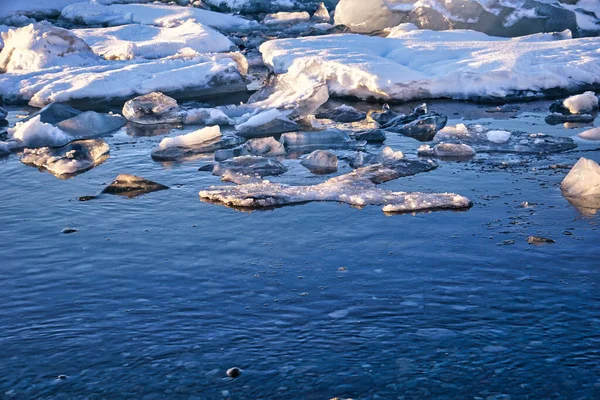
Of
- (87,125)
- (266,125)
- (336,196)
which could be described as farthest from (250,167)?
(87,125)

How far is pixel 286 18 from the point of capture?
1909cm

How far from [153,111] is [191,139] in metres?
1.66

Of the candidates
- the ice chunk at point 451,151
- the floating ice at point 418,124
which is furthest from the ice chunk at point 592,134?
the floating ice at point 418,124

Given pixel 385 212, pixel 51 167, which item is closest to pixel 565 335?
pixel 385 212

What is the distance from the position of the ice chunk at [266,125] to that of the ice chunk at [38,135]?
1.77 m

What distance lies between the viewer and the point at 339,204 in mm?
5289

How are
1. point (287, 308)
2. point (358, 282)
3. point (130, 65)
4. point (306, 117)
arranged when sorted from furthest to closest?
point (130, 65) < point (306, 117) < point (358, 282) < point (287, 308)

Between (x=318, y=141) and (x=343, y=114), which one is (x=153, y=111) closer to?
(x=343, y=114)

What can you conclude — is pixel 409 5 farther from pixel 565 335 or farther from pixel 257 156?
pixel 565 335

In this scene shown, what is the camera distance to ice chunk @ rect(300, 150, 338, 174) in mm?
6293

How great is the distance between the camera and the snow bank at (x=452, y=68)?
901 cm

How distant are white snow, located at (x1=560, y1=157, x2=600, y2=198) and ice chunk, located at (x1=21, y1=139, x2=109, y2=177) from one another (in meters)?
3.87

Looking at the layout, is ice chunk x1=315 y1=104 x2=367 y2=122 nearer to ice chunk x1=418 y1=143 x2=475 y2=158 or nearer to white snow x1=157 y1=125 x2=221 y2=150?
white snow x1=157 y1=125 x2=221 y2=150

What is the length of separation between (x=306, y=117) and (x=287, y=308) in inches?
195
